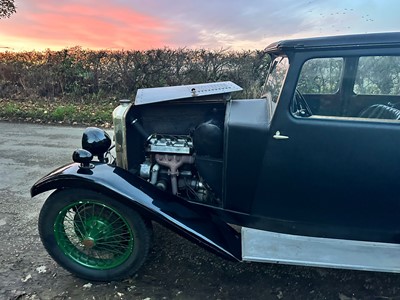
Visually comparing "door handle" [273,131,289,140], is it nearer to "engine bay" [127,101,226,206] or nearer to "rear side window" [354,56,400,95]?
"engine bay" [127,101,226,206]

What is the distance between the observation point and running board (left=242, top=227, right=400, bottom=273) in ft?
7.84

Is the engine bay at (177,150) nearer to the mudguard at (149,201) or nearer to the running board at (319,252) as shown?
the mudguard at (149,201)

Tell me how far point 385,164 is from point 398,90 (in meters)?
0.96

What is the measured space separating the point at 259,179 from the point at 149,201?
0.86 m

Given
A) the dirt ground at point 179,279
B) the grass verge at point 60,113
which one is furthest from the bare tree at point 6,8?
the dirt ground at point 179,279

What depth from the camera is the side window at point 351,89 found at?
253cm

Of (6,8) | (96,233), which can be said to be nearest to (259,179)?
(96,233)

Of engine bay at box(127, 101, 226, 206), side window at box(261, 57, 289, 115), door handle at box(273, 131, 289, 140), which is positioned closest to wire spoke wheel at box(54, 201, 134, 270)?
engine bay at box(127, 101, 226, 206)

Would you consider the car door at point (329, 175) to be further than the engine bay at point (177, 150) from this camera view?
No

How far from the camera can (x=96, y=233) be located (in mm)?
2656

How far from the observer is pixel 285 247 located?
2.55 meters

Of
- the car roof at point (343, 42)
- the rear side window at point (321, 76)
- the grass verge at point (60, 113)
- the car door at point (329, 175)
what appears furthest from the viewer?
the grass verge at point (60, 113)

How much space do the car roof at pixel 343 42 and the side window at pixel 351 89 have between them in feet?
0.45

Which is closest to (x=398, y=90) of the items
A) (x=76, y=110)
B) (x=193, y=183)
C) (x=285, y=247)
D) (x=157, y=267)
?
(x=285, y=247)
